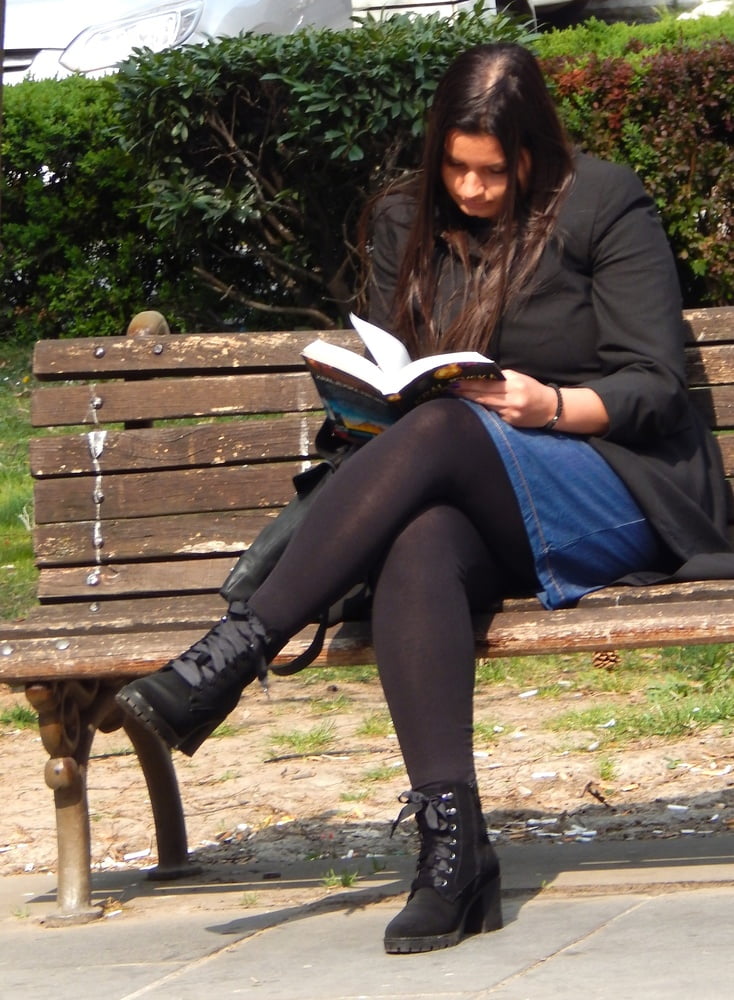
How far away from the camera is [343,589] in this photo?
8.85 feet

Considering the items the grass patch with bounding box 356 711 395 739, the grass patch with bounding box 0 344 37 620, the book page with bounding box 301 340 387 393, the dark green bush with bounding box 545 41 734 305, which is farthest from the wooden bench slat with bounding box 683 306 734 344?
the dark green bush with bounding box 545 41 734 305

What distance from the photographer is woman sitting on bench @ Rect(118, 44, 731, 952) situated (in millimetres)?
2617

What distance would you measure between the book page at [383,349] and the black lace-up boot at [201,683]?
1.70 feet

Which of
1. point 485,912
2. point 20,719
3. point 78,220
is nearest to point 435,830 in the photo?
point 485,912

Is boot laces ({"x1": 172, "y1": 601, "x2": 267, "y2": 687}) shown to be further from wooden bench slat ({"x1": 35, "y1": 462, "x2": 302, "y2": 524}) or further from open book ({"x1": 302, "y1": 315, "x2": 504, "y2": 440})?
wooden bench slat ({"x1": 35, "y1": 462, "x2": 302, "y2": 524})

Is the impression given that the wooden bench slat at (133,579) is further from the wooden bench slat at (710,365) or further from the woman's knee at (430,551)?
the wooden bench slat at (710,365)

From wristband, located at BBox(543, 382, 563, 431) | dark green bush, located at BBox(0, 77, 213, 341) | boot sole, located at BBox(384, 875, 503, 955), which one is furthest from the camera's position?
dark green bush, located at BBox(0, 77, 213, 341)

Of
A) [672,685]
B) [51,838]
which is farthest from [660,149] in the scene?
[51,838]

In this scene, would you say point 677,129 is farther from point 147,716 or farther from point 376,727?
point 147,716

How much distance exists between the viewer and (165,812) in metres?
3.35

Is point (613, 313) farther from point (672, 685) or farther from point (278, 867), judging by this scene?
point (672, 685)

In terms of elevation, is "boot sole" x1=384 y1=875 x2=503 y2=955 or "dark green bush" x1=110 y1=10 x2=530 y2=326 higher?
"dark green bush" x1=110 y1=10 x2=530 y2=326

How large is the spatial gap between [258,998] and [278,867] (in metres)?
1.06

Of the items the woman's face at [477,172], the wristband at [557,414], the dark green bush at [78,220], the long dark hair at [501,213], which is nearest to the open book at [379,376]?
the wristband at [557,414]
